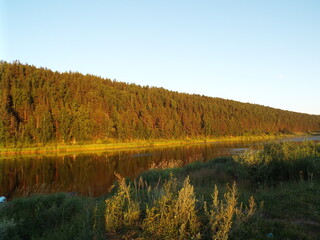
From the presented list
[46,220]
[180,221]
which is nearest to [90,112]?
[46,220]

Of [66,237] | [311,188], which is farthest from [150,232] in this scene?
[311,188]

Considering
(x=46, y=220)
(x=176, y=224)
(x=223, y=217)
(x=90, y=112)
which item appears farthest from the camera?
(x=90, y=112)

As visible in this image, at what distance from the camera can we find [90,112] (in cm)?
6200

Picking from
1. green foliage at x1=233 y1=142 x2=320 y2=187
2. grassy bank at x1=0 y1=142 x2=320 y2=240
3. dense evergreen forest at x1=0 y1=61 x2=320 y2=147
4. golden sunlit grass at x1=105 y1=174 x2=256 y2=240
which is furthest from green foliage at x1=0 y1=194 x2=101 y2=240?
dense evergreen forest at x1=0 y1=61 x2=320 y2=147

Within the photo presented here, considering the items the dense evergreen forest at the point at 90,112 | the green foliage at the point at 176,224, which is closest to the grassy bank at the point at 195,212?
the green foliage at the point at 176,224

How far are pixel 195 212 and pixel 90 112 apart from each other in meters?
59.9

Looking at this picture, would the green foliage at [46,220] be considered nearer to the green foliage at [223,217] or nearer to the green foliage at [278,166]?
the green foliage at [223,217]

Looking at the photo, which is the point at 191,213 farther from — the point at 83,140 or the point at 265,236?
the point at 83,140

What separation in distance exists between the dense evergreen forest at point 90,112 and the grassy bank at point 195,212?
141 ft

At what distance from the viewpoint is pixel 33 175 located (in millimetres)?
21984

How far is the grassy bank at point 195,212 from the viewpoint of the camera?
464 centimetres

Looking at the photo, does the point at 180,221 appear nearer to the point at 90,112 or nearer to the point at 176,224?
the point at 176,224

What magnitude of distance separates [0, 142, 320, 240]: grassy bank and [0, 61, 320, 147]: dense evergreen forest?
42968 mm

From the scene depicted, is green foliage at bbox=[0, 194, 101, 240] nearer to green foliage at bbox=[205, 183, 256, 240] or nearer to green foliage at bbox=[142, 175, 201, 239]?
green foliage at bbox=[142, 175, 201, 239]
